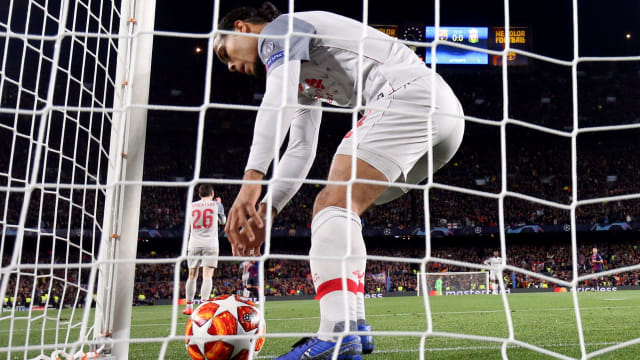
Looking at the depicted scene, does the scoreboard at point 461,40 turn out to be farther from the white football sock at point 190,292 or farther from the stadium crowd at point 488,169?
the white football sock at point 190,292

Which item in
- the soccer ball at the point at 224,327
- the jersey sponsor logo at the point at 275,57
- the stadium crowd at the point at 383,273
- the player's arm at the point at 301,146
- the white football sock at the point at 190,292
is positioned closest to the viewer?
the jersey sponsor logo at the point at 275,57

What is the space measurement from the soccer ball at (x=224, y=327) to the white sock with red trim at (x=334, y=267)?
0.49 metres

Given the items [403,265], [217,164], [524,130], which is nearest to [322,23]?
[403,265]

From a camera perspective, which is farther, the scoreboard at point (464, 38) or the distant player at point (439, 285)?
the scoreboard at point (464, 38)

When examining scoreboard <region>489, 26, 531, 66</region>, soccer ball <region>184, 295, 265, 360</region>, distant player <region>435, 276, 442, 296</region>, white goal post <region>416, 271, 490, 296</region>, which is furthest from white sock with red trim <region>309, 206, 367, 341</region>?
scoreboard <region>489, 26, 531, 66</region>

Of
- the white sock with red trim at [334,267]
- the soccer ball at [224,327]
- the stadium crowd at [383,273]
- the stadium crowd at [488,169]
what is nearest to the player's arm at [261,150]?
the white sock with red trim at [334,267]

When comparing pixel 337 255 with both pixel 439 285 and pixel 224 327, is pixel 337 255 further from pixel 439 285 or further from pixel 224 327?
pixel 439 285

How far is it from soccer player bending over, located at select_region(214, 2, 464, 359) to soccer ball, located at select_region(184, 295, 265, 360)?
0.35 meters

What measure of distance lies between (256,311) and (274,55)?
111 centimetres

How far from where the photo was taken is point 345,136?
6.41 feet

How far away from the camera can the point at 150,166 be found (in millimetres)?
20047

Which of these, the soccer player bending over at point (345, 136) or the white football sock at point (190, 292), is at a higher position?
the soccer player bending over at point (345, 136)

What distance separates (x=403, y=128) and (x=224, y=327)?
3.62 feet

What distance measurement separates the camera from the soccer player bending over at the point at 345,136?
174cm
